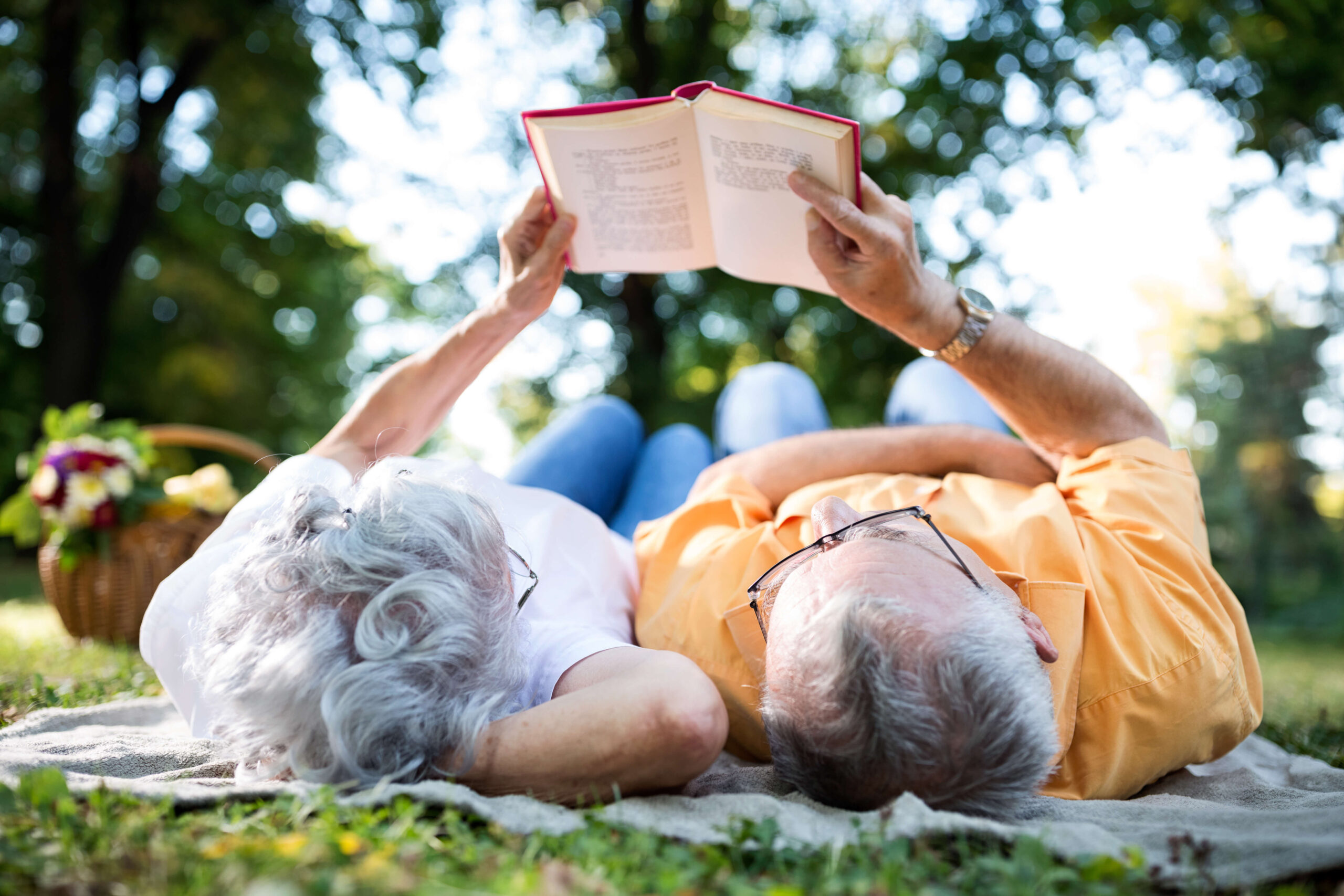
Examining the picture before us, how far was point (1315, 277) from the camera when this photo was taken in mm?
7941

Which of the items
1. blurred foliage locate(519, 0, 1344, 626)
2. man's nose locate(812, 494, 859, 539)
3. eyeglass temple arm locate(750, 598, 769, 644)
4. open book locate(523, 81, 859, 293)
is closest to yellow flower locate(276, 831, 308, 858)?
eyeglass temple arm locate(750, 598, 769, 644)

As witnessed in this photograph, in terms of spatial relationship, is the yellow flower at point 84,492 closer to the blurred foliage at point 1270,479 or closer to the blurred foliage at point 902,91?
the blurred foliage at point 902,91

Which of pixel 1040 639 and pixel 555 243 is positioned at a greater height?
pixel 555 243

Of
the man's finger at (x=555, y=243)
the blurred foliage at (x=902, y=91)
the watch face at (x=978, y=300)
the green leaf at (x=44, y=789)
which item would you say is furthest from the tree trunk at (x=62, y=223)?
the watch face at (x=978, y=300)

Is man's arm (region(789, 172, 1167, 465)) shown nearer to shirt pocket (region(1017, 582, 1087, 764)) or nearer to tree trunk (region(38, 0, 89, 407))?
shirt pocket (region(1017, 582, 1087, 764))

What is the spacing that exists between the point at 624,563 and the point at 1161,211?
8104 mm

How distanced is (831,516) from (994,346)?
2.66ft

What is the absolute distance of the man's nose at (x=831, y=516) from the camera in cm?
156

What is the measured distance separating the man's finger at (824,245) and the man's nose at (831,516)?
0.68 meters

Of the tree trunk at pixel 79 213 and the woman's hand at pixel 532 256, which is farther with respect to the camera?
the tree trunk at pixel 79 213

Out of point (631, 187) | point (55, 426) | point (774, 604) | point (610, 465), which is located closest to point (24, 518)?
point (55, 426)

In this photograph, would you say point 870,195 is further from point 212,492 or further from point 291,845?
point 212,492

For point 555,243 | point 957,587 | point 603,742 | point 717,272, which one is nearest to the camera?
point 603,742

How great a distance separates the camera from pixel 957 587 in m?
1.36
